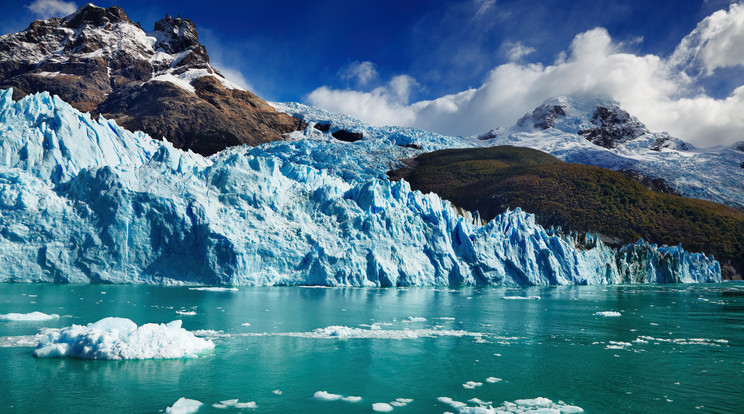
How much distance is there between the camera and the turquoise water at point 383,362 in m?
8.55

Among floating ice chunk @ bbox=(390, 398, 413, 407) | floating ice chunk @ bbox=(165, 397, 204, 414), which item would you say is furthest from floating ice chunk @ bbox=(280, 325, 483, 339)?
floating ice chunk @ bbox=(165, 397, 204, 414)

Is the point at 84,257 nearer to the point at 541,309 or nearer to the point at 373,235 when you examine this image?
the point at 373,235

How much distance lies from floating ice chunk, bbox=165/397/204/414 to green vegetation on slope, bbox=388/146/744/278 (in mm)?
68770

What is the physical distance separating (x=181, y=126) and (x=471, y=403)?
97.5 m

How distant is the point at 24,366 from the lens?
9719mm

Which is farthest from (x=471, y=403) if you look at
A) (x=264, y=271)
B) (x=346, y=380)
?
(x=264, y=271)

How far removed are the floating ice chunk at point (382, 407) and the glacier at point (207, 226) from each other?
2060cm

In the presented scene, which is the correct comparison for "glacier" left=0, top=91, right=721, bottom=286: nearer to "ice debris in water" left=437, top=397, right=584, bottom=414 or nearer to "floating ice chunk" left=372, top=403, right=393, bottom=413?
"floating ice chunk" left=372, top=403, right=393, bottom=413

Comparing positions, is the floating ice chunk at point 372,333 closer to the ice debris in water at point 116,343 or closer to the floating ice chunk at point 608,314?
the ice debris in water at point 116,343

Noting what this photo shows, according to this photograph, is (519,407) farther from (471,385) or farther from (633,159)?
(633,159)

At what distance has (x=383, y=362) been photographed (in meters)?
11.3

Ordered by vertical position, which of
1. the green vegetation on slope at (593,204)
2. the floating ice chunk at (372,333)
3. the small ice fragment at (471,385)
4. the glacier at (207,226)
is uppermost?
the green vegetation on slope at (593,204)

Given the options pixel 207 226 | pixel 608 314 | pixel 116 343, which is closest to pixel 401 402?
pixel 116 343

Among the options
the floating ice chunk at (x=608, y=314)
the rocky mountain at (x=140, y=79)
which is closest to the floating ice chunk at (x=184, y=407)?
the floating ice chunk at (x=608, y=314)
